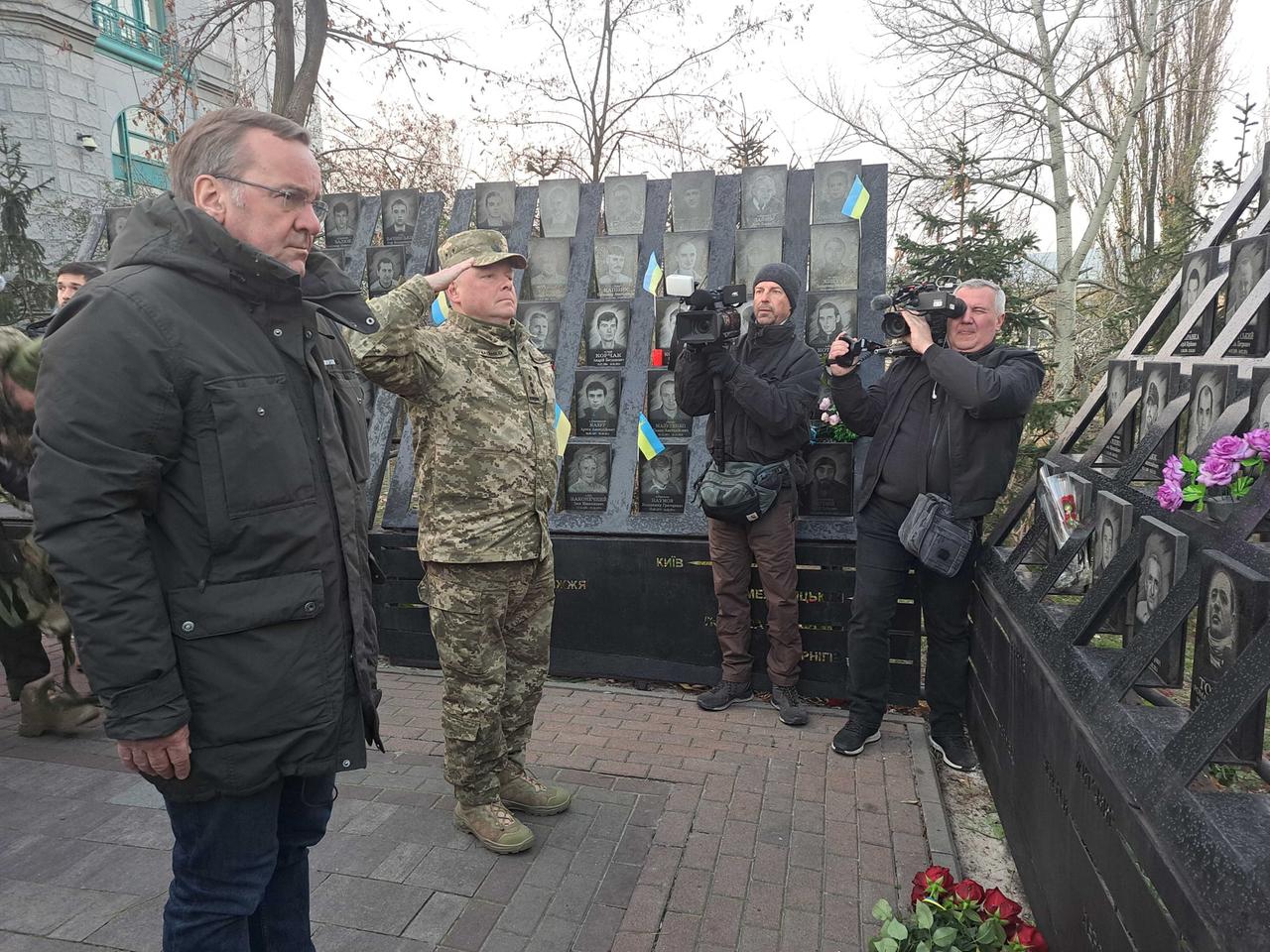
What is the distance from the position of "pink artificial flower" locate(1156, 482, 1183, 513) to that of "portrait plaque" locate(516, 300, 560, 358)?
379 cm

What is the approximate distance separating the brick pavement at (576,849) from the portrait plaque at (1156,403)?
1583 millimetres

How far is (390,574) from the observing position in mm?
4926

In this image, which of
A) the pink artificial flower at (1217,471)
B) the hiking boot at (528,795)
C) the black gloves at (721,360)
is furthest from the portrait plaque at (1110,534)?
the hiking boot at (528,795)

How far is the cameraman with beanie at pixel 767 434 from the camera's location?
3.95 meters

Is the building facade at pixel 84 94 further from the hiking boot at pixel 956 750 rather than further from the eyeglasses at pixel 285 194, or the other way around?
the hiking boot at pixel 956 750

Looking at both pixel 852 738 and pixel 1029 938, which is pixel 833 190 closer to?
pixel 852 738

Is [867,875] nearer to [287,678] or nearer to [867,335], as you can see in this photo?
[287,678]

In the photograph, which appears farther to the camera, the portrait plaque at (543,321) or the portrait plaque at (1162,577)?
the portrait plaque at (543,321)

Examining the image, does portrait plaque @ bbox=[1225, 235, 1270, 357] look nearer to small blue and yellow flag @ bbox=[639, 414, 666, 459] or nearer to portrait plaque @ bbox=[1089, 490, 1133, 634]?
portrait plaque @ bbox=[1089, 490, 1133, 634]

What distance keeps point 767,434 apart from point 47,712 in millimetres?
3803

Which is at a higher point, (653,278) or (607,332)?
(653,278)

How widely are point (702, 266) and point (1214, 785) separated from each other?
13.3 feet

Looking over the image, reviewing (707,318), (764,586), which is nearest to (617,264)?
(707,318)

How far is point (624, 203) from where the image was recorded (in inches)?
215
